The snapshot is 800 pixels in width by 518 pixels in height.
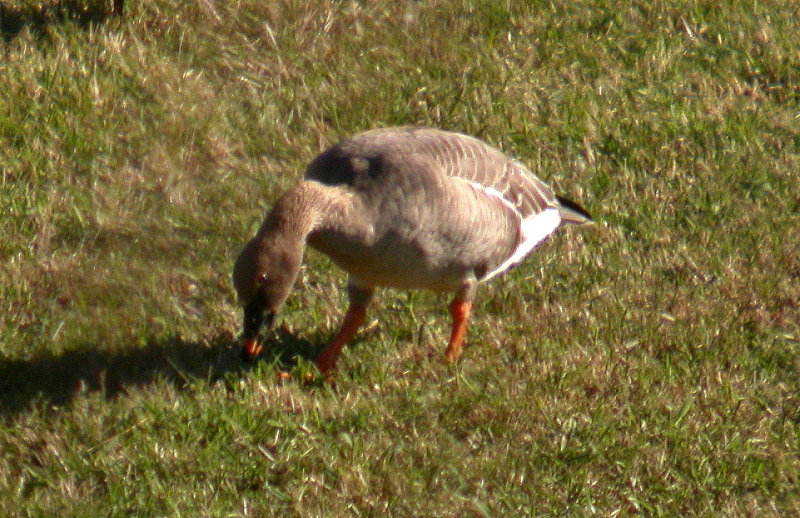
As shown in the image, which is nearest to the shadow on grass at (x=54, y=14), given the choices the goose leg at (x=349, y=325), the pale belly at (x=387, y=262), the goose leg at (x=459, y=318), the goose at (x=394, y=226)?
the goose at (x=394, y=226)

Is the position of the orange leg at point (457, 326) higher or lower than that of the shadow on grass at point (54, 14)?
lower

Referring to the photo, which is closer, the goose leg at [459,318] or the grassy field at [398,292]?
the grassy field at [398,292]

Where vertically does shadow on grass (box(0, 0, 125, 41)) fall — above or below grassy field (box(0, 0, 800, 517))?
above

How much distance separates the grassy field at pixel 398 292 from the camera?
5047 mm

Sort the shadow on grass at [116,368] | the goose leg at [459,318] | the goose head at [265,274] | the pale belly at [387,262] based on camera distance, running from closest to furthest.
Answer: the goose head at [265,274]
the pale belly at [387,262]
the shadow on grass at [116,368]
the goose leg at [459,318]

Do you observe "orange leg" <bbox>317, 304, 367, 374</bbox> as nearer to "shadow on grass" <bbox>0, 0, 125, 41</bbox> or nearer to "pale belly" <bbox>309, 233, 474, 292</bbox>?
"pale belly" <bbox>309, 233, 474, 292</bbox>

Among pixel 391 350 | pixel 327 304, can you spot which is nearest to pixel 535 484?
pixel 391 350

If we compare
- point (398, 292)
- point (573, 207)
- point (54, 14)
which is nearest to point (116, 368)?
point (398, 292)

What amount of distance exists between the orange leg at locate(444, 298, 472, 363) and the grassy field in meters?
0.11

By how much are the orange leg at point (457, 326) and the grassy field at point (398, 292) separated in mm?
105

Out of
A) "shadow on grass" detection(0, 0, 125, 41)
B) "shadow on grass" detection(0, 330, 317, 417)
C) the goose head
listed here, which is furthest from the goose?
"shadow on grass" detection(0, 0, 125, 41)

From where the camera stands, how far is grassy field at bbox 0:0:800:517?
5047mm

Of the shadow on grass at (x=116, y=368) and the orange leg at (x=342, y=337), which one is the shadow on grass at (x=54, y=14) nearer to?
the shadow on grass at (x=116, y=368)

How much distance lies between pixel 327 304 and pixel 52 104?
2.08 m
